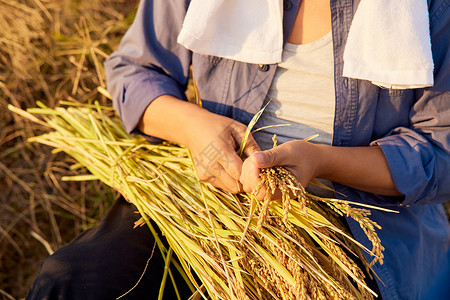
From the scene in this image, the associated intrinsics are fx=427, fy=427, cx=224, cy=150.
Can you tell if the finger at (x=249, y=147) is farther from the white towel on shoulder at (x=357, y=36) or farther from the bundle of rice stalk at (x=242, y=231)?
Result: the white towel on shoulder at (x=357, y=36)

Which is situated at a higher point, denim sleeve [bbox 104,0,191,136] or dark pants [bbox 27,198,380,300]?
denim sleeve [bbox 104,0,191,136]

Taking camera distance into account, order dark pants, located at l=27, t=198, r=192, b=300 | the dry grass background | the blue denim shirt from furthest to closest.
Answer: the dry grass background, the blue denim shirt, dark pants, located at l=27, t=198, r=192, b=300

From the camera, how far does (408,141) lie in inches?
45.7

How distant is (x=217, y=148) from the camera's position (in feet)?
3.59

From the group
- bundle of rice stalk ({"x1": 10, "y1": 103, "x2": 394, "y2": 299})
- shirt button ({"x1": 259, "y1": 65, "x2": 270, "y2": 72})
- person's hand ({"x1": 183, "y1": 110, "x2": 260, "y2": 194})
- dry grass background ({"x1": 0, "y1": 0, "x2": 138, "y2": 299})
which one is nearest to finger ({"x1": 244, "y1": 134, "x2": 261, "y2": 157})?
person's hand ({"x1": 183, "y1": 110, "x2": 260, "y2": 194})

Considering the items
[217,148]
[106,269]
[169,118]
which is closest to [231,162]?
[217,148]

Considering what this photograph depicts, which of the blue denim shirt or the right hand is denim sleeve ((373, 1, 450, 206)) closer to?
the blue denim shirt

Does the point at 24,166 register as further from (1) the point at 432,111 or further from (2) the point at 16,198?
(1) the point at 432,111

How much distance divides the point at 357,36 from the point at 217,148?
455mm

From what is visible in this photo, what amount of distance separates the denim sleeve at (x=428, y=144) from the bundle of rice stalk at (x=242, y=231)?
199mm

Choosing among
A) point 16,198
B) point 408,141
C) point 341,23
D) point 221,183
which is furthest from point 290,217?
point 16,198

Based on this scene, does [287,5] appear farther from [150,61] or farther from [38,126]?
[38,126]

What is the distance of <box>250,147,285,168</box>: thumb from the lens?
897 mm

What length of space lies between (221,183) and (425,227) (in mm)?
673
